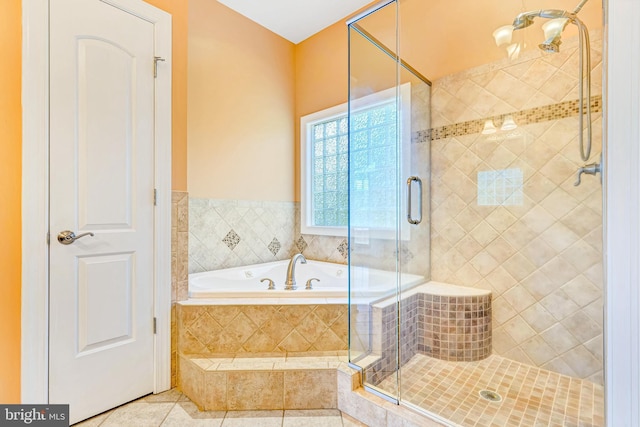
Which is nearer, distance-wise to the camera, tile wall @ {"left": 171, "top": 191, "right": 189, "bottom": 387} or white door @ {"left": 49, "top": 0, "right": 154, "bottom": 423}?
white door @ {"left": 49, "top": 0, "right": 154, "bottom": 423}

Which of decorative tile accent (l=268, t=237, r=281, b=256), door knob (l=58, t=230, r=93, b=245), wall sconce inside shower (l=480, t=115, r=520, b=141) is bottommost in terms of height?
decorative tile accent (l=268, t=237, r=281, b=256)

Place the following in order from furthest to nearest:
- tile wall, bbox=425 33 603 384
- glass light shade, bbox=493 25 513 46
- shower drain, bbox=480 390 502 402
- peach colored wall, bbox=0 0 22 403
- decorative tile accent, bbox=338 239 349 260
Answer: decorative tile accent, bbox=338 239 349 260
glass light shade, bbox=493 25 513 46
tile wall, bbox=425 33 603 384
shower drain, bbox=480 390 502 402
peach colored wall, bbox=0 0 22 403

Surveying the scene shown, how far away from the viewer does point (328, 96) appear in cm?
308

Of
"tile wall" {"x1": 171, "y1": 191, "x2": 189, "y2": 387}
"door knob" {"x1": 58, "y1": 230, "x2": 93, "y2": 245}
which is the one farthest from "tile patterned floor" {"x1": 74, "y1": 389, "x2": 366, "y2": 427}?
"door knob" {"x1": 58, "y1": 230, "x2": 93, "y2": 245}

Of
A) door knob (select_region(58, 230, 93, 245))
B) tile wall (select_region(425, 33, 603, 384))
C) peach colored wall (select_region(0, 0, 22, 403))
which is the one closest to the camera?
peach colored wall (select_region(0, 0, 22, 403))

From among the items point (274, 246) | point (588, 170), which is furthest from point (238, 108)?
point (588, 170)

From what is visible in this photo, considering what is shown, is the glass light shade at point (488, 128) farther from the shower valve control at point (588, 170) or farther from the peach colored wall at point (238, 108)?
the peach colored wall at point (238, 108)

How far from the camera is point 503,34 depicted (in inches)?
80.9

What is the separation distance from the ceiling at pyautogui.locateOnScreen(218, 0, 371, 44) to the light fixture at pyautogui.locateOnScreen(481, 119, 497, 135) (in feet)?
4.99

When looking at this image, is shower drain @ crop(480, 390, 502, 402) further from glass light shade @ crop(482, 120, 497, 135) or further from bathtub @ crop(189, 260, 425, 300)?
glass light shade @ crop(482, 120, 497, 135)

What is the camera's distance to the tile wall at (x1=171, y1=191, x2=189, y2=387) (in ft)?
6.27

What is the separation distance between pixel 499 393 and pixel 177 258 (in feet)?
6.61

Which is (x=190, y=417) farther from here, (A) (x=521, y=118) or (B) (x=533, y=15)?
(B) (x=533, y=15)
